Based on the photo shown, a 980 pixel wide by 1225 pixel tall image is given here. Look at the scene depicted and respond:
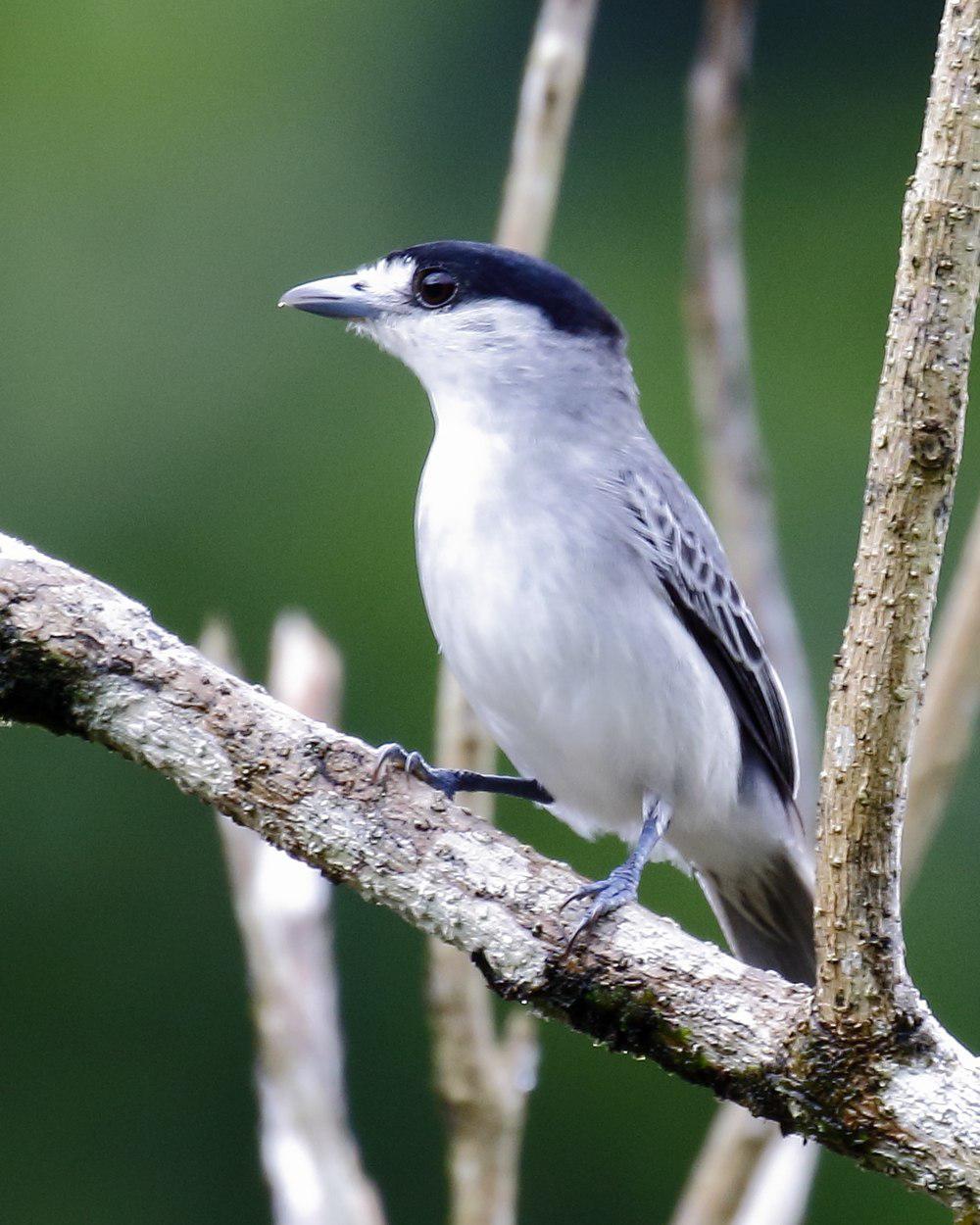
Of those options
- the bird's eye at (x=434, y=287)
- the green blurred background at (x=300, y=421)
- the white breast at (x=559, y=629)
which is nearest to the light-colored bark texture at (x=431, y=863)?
the white breast at (x=559, y=629)

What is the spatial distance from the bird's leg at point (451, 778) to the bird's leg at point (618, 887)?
1.08ft

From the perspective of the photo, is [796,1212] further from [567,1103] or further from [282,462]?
[282,462]

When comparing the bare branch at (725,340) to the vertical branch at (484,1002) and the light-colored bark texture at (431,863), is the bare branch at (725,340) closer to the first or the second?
the vertical branch at (484,1002)

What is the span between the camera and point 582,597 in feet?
12.7

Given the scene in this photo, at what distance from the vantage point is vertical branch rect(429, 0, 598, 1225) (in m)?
4.35

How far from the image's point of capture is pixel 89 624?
3.30 meters

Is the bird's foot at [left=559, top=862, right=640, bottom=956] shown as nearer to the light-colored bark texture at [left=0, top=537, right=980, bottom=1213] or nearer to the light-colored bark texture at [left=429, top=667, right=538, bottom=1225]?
the light-colored bark texture at [left=0, top=537, right=980, bottom=1213]

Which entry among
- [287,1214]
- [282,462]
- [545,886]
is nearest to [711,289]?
[545,886]

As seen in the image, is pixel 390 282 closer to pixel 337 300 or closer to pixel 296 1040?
pixel 337 300

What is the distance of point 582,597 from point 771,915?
1.00 metres

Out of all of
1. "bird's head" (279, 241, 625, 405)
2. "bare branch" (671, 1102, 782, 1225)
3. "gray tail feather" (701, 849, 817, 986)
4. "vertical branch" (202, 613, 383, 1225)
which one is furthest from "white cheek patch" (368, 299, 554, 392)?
"bare branch" (671, 1102, 782, 1225)

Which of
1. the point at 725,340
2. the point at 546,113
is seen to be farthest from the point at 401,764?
the point at 546,113

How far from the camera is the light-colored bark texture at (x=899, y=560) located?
247cm

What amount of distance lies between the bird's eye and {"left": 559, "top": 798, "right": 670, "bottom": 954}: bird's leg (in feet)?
4.11
